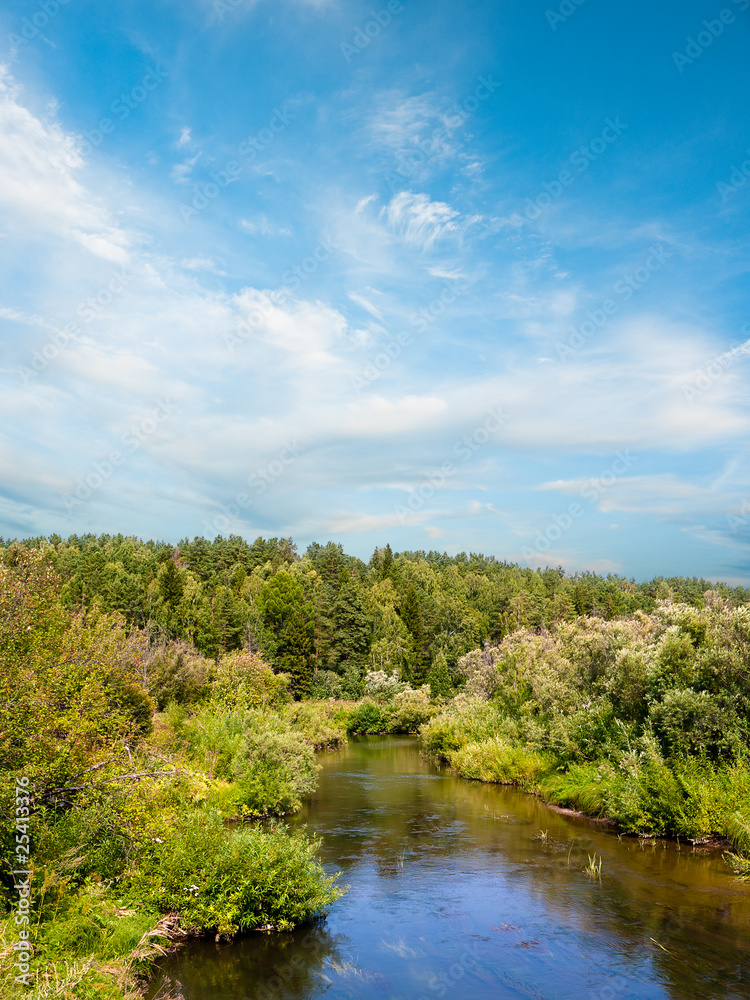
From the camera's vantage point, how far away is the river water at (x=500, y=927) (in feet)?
41.8

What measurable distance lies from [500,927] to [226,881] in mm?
6615

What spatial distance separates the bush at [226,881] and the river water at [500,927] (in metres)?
0.57

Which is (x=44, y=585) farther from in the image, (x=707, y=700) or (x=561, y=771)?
(x=561, y=771)

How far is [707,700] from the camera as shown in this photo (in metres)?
22.4

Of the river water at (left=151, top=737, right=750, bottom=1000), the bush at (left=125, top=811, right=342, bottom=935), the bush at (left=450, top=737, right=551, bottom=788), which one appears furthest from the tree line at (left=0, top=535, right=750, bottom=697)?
the bush at (left=125, top=811, right=342, bottom=935)

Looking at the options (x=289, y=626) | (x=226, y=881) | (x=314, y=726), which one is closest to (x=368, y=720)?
(x=314, y=726)

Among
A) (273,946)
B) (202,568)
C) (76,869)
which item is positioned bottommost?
(273,946)

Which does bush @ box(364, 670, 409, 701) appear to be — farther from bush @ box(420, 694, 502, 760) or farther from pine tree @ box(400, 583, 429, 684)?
bush @ box(420, 694, 502, 760)

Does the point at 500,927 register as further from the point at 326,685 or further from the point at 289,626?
the point at 289,626

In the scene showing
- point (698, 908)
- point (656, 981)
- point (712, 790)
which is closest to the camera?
point (656, 981)

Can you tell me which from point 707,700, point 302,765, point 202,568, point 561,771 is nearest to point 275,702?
point 302,765

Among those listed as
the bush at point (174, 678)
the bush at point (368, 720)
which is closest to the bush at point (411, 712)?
the bush at point (368, 720)

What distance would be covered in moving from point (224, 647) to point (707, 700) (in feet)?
229

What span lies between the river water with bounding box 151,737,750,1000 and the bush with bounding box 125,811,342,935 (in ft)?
1.87
